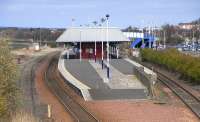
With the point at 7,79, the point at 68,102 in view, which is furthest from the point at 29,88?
the point at 7,79

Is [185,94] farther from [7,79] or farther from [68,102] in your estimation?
[7,79]

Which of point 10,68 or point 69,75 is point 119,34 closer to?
point 69,75

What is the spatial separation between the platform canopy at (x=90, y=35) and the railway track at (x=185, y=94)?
Answer: 24.0m

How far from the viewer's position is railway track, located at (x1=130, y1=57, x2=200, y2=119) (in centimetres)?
3279

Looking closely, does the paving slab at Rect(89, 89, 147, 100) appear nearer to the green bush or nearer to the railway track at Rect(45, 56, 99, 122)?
the railway track at Rect(45, 56, 99, 122)

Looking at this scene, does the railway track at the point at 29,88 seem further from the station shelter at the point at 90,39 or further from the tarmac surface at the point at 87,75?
the station shelter at the point at 90,39

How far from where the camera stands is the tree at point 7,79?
22.4 meters

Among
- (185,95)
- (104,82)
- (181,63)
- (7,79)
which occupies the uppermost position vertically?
(7,79)

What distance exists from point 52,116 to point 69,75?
19734mm

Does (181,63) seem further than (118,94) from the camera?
Yes

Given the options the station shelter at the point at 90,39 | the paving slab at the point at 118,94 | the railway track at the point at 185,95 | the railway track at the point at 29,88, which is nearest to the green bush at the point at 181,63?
the railway track at the point at 185,95

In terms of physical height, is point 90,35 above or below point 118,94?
above

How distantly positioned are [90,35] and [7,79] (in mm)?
53143

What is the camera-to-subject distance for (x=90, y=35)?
7575cm
